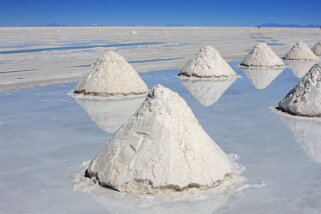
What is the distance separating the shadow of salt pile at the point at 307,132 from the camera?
5.33 metres

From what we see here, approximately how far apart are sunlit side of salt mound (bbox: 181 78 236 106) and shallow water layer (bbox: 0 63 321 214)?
2 cm

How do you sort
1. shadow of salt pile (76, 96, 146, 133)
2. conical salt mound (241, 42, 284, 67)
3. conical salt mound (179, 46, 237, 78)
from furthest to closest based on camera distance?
conical salt mound (241, 42, 284, 67), conical salt mound (179, 46, 237, 78), shadow of salt pile (76, 96, 146, 133)

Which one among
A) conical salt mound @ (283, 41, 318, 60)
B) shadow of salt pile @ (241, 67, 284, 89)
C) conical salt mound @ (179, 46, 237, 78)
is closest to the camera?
shadow of salt pile @ (241, 67, 284, 89)

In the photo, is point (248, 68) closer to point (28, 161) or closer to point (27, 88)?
point (27, 88)

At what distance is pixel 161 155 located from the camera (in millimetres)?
4160

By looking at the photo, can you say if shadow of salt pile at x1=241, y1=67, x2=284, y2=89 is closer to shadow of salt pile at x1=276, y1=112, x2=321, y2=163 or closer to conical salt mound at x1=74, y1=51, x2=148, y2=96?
conical salt mound at x1=74, y1=51, x2=148, y2=96

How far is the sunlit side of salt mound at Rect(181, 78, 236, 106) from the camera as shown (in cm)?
857

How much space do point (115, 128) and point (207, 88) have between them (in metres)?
3.85

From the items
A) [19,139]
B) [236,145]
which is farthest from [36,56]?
[236,145]

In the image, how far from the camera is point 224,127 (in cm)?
639

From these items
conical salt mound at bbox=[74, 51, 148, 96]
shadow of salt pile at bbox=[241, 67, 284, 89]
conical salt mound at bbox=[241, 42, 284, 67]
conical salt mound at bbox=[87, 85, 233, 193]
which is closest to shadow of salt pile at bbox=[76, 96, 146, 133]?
conical salt mound at bbox=[74, 51, 148, 96]

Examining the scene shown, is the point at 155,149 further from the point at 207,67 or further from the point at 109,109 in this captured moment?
the point at 207,67

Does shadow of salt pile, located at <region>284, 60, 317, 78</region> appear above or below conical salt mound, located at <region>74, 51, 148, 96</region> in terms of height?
below

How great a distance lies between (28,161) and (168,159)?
70.6 inches
